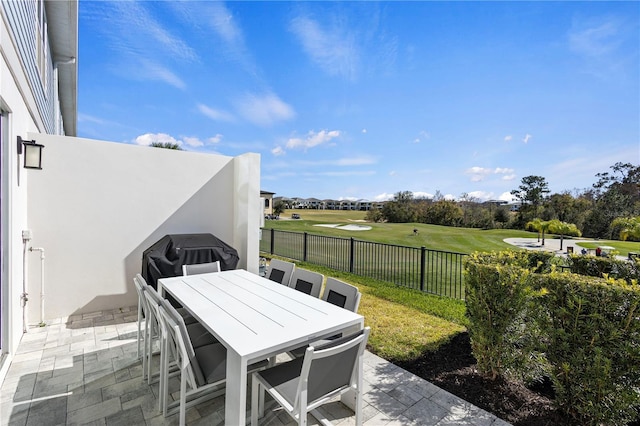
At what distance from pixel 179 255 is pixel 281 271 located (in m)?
1.77

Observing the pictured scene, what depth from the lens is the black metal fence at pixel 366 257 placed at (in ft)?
21.7

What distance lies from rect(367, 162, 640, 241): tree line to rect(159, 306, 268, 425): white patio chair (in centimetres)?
2261

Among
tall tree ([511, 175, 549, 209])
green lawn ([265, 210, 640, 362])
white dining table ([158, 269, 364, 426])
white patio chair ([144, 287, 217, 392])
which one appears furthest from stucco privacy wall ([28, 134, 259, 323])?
tall tree ([511, 175, 549, 209])

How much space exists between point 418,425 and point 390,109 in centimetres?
1036

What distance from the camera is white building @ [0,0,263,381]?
2.96 m

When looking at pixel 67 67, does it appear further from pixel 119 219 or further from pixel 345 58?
pixel 345 58

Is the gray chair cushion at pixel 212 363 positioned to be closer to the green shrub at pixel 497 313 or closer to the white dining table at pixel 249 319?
the white dining table at pixel 249 319

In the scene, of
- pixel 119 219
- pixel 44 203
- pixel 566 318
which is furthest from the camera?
pixel 119 219

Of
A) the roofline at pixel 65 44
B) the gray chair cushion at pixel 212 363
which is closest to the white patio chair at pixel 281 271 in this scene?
the gray chair cushion at pixel 212 363

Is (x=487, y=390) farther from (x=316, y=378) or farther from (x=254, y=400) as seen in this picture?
(x=254, y=400)

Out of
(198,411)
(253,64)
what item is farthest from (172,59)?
(198,411)

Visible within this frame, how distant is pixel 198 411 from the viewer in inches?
88.0

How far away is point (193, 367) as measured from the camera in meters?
1.96

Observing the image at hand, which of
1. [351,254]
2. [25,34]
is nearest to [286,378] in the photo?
[25,34]
